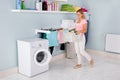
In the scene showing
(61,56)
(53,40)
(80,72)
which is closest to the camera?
(80,72)

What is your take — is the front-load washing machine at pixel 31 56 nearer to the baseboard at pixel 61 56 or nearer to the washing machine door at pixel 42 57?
the washing machine door at pixel 42 57

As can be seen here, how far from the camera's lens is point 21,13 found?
3404mm

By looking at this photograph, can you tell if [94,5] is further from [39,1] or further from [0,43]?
[0,43]

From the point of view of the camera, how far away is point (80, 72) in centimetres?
Answer: 352

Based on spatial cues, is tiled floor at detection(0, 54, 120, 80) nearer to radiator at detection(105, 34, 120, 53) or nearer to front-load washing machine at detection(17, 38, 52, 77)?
front-load washing machine at detection(17, 38, 52, 77)

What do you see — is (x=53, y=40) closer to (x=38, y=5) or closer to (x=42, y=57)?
(x=42, y=57)

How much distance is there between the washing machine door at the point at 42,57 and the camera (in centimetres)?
334

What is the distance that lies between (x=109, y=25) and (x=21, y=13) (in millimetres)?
2524

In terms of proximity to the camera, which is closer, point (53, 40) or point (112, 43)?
point (53, 40)

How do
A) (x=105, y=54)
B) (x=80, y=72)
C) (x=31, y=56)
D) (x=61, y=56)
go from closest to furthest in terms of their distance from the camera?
(x=31, y=56) < (x=80, y=72) < (x=61, y=56) < (x=105, y=54)

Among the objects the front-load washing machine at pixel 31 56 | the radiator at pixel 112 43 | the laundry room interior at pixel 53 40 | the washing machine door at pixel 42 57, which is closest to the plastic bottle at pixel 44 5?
the laundry room interior at pixel 53 40

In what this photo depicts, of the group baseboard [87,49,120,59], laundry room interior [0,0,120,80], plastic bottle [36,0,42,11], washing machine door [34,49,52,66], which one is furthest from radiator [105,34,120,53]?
plastic bottle [36,0,42,11]

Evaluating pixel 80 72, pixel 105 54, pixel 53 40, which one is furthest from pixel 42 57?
pixel 105 54

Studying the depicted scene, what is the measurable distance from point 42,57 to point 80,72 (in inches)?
34.2
